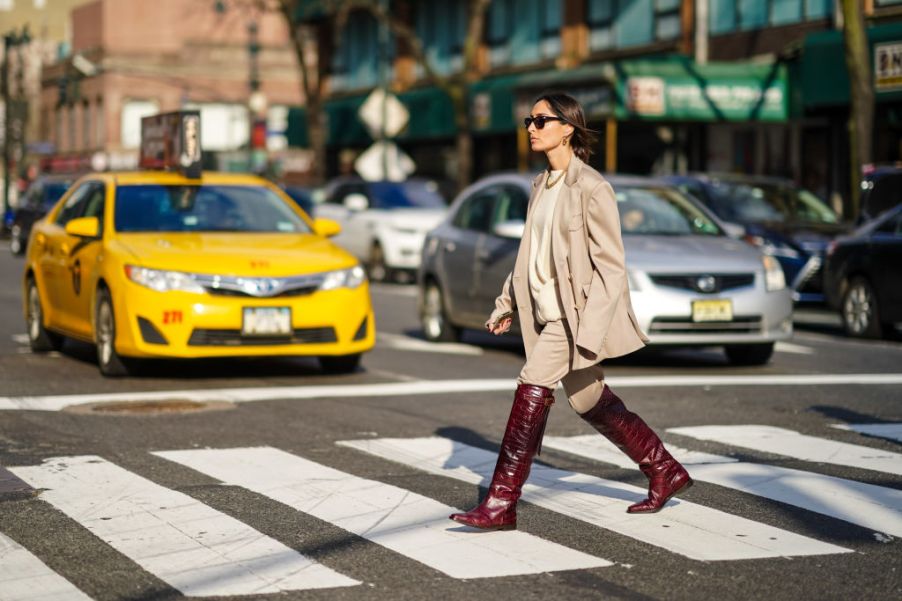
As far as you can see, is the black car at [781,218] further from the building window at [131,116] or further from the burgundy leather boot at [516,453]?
the building window at [131,116]

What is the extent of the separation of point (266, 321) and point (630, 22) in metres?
25.4

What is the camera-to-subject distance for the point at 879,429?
9.90m

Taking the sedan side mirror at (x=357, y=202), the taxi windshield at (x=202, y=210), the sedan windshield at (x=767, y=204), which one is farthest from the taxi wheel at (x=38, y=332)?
the sedan side mirror at (x=357, y=202)

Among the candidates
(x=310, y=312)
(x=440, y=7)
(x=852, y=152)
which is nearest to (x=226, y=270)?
(x=310, y=312)

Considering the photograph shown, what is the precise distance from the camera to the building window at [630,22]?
34688mm

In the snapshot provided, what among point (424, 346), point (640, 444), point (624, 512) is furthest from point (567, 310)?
point (424, 346)

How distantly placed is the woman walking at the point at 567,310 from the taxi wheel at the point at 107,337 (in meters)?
5.76

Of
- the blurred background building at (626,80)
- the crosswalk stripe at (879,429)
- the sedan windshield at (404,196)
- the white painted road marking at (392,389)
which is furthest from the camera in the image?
the blurred background building at (626,80)

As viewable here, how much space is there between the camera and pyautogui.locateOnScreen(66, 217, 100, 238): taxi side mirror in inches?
495

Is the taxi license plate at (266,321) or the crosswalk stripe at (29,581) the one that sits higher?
the taxi license plate at (266,321)

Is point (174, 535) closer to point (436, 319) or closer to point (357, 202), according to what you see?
point (436, 319)

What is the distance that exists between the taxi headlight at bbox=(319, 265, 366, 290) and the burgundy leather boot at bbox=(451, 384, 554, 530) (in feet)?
18.9

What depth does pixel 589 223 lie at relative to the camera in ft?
22.2

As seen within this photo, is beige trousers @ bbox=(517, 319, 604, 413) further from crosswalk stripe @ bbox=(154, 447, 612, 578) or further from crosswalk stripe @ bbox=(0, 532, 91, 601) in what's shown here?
crosswalk stripe @ bbox=(0, 532, 91, 601)
